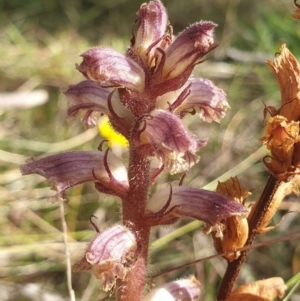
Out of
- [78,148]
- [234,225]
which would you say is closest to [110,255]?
[234,225]

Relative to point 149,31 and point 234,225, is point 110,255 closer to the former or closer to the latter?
point 234,225

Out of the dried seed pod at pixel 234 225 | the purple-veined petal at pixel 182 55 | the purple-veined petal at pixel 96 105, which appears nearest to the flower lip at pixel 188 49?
the purple-veined petal at pixel 182 55

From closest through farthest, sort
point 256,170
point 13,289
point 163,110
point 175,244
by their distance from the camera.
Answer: point 163,110
point 13,289
point 175,244
point 256,170

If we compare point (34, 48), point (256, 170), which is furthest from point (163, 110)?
point (34, 48)

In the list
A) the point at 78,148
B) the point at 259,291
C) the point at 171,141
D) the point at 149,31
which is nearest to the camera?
the point at 171,141

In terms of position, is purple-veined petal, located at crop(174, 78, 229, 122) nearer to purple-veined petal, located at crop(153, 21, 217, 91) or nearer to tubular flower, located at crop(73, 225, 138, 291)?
purple-veined petal, located at crop(153, 21, 217, 91)

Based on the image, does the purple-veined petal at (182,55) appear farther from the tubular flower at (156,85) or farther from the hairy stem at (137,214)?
the hairy stem at (137,214)

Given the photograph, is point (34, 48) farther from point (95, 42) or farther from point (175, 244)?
point (175, 244)

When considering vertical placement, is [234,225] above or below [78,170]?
below
